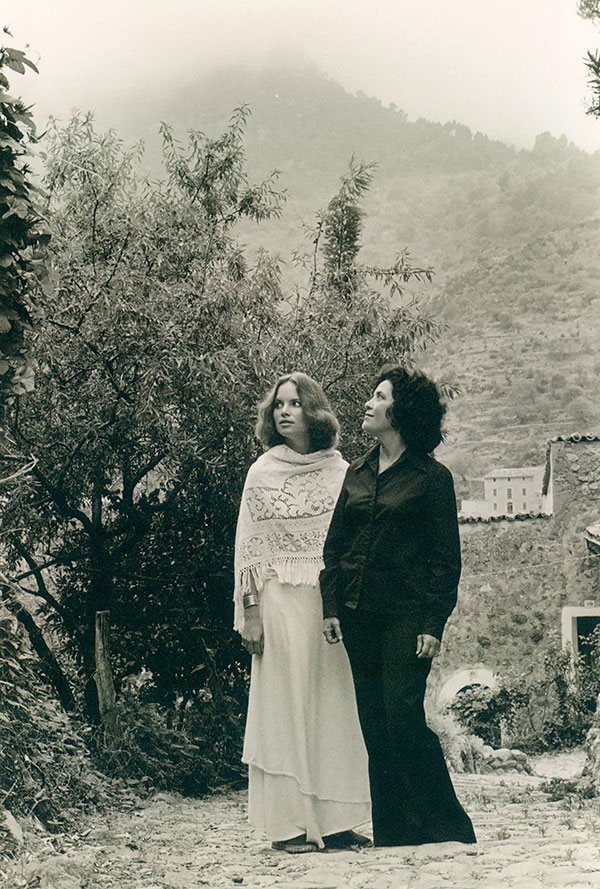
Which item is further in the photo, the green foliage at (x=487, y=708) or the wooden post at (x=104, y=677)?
the green foliage at (x=487, y=708)

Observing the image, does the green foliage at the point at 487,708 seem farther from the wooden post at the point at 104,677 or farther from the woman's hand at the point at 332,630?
the woman's hand at the point at 332,630

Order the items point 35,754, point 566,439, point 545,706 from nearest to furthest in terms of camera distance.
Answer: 1. point 35,754
2. point 545,706
3. point 566,439

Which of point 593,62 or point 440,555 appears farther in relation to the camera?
point 593,62

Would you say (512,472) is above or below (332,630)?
above

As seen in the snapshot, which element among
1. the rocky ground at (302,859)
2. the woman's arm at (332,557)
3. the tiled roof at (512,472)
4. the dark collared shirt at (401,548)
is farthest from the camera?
the tiled roof at (512,472)

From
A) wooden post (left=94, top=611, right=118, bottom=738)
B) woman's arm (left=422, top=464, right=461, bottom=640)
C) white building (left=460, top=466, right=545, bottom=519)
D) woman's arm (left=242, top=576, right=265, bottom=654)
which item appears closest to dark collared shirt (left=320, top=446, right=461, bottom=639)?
woman's arm (left=422, top=464, right=461, bottom=640)

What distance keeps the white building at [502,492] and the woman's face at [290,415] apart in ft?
6.41

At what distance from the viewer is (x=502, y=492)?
5.60m

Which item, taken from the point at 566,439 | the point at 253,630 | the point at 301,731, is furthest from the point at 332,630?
the point at 566,439

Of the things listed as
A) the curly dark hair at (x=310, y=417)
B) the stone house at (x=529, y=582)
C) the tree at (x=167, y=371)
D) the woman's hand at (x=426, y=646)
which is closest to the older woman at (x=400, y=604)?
the woman's hand at (x=426, y=646)

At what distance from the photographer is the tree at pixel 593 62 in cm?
451

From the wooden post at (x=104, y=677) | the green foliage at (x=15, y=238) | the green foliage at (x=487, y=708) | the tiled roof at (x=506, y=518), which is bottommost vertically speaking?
the green foliage at (x=487, y=708)

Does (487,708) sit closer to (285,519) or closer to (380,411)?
(285,519)

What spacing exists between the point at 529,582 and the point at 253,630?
237 cm
